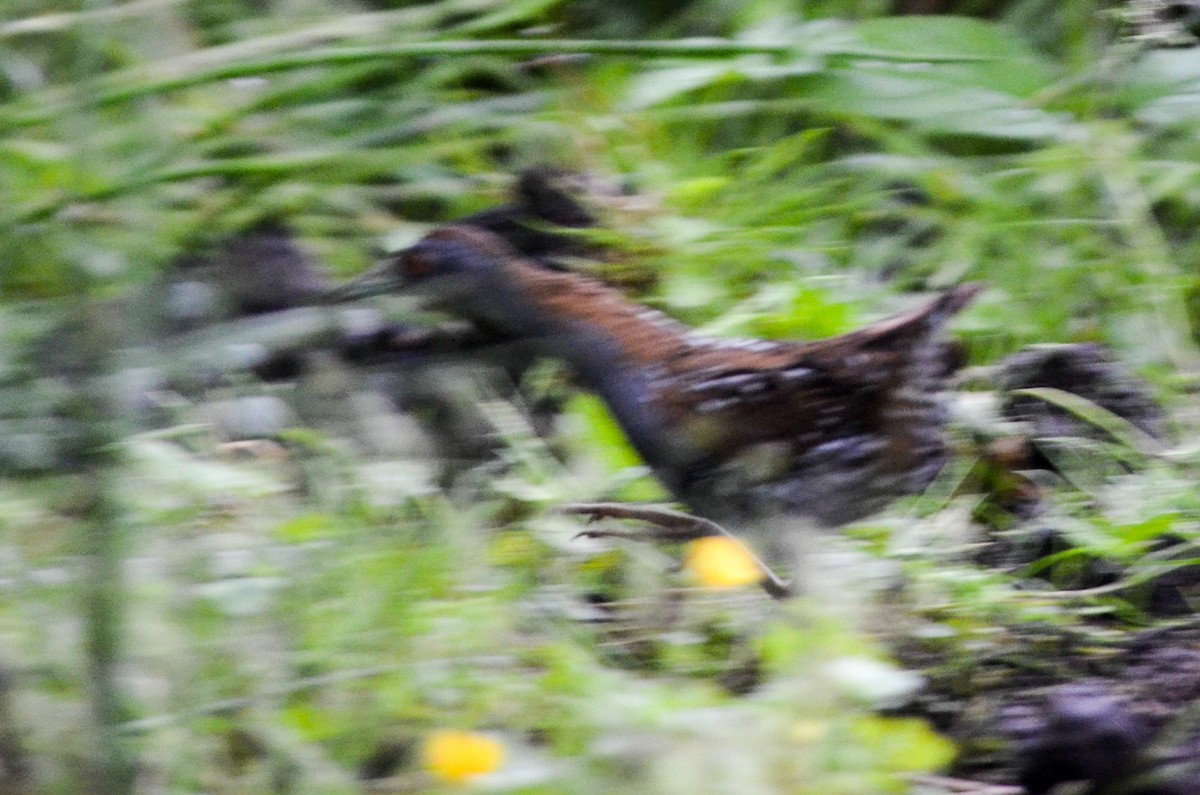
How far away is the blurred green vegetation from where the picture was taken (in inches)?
52.5

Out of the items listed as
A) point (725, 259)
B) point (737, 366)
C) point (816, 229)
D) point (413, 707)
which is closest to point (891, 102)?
point (816, 229)

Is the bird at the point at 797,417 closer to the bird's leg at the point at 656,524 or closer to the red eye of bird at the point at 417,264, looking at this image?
the bird's leg at the point at 656,524

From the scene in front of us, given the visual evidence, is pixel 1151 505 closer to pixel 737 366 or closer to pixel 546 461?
pixel 737 366

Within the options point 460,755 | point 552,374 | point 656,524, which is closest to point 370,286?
point 552,374

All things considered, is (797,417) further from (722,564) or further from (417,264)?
(417,264)

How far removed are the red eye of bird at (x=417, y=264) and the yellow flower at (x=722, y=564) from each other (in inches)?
24.5

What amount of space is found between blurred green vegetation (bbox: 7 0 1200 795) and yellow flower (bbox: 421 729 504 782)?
0.03m

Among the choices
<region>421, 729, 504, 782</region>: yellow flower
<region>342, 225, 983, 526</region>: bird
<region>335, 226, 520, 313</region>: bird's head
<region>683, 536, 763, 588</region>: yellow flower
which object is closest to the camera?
<region>421, 729, 504, 782</region>: yellow flower

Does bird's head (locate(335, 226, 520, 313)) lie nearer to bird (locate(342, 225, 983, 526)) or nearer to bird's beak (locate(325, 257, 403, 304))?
bird's beak (locate(325, 257, 403, 304))

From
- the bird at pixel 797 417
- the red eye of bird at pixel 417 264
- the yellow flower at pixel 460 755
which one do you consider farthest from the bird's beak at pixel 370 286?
the yellow flower at pixel 460 755

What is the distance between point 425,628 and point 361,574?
92mm

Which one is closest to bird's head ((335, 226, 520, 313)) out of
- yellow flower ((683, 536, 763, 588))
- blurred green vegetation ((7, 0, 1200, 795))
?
blurred green vegetation ((7, 0, 1200, 795))

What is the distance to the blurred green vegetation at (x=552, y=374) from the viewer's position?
133 centimetres

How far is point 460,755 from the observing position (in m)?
1.32
